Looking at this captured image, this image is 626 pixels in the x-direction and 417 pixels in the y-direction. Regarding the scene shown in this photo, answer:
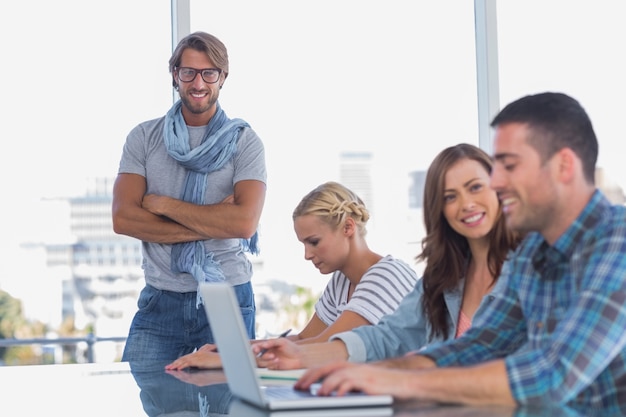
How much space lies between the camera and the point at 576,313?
141 cm

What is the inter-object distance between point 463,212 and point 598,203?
0.68m

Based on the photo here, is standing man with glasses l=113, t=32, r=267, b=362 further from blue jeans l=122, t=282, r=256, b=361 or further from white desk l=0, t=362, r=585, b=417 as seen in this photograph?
white desk l=0, t=362, r=585, b=417

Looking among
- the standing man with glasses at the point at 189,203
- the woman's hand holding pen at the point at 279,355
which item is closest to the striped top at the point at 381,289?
the woman's hand holding pen at the point at 279,355

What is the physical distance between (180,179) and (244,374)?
5.62ft

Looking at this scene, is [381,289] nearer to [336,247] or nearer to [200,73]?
[336,247]

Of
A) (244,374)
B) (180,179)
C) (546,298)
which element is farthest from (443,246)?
(180,179)

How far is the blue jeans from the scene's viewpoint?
120 inches

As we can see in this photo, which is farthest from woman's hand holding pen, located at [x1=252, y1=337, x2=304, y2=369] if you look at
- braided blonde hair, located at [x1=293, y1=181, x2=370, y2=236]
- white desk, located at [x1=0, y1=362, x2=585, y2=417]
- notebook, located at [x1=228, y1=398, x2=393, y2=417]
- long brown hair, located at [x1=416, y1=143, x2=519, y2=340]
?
braided blonde hair, located at [x1=293, y1=181, x2=370, y2=236]

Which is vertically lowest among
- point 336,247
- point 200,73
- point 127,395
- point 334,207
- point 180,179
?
point 127,395

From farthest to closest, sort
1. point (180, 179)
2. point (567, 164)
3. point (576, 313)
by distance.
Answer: point (180, 179) < point (567, 164) < point (576, 313)

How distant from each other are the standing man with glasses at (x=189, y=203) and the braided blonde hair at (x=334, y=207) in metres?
0.21

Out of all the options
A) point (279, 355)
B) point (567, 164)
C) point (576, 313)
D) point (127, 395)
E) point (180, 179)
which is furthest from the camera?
point (180, 179)

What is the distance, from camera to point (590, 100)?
479cm

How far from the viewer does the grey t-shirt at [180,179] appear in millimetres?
3137
